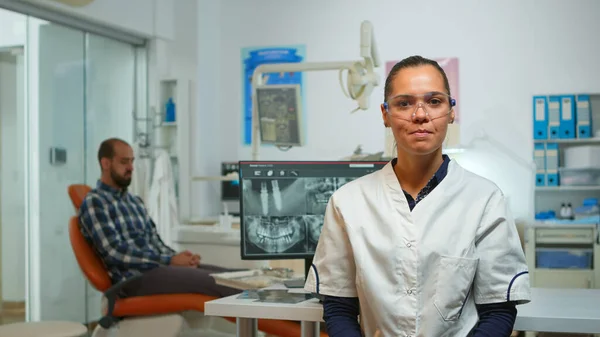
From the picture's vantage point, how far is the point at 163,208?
16.4 feet

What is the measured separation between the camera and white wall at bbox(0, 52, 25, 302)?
13.9 ft

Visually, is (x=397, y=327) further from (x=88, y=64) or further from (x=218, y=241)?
(x=88, y=64)

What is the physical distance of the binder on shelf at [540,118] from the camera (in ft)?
17.1

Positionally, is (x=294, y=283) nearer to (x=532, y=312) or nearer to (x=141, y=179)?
(x=532, y=312)

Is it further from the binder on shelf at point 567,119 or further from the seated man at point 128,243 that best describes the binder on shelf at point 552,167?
the seated man at point 128,243

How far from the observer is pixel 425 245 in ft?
4.75

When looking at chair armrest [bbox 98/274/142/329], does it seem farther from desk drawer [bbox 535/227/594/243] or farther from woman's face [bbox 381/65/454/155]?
desk drawer [bbox 535/227/594/243]

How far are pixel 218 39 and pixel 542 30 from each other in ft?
8.62

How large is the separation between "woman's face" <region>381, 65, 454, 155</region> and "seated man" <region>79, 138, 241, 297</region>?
63.9 inches

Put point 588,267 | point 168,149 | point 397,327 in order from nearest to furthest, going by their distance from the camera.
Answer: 1. point 397,327
2. point 588,267
3. point 168,149

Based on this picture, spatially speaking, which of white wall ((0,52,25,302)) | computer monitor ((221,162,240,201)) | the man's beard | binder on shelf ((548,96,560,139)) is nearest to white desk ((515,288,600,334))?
the man's beard

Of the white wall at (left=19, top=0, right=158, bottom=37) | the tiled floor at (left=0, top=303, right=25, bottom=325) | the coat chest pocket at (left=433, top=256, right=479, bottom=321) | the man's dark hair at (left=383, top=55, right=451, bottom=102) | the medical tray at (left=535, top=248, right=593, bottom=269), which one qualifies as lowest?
the tiled floor at (left=0, top=303, right=25, bottom=325)

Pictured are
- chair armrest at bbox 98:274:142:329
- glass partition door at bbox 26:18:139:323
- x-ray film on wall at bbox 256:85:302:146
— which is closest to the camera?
chair armrest at bbox 98:274:142:329

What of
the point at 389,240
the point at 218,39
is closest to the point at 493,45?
the point at 218,39
